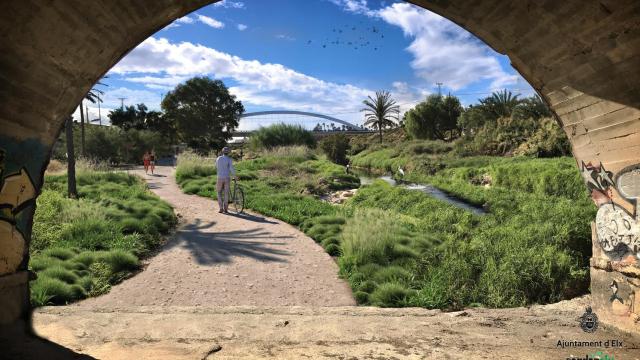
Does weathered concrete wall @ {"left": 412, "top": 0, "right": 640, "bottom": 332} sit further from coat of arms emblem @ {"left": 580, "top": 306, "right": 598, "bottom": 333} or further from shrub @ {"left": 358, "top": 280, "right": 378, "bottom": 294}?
shrub @ {"left": 358, "top": 280, "right": 378, "bottom": 294}

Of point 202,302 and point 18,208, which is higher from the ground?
point 18,208

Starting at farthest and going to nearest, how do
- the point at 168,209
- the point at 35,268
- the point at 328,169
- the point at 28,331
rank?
1. the point at 328,169
2. the point at 168,209
3. the point at 35,268
4. the point at 28,331

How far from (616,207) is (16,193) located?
587 cm

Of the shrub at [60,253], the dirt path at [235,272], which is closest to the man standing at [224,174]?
the dirt path at [235,272]

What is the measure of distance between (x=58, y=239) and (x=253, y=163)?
17.9m

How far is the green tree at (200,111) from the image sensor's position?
48906mm

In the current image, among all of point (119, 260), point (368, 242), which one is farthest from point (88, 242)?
point (368, 242)

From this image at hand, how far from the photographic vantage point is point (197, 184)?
1820 cm

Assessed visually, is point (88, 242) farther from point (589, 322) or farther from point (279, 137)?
point (279, 137)

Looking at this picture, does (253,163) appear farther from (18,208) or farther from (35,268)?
(18,208)

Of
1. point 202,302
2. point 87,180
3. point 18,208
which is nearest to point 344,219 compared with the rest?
point 202,302

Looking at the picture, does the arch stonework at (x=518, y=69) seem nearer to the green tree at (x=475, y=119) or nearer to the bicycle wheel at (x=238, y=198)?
the bicycle wheel at (x=238, y=198)

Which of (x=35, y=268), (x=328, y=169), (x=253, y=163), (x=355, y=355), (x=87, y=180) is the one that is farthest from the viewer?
(x=253, y=163)

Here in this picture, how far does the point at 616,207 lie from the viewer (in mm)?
4559
